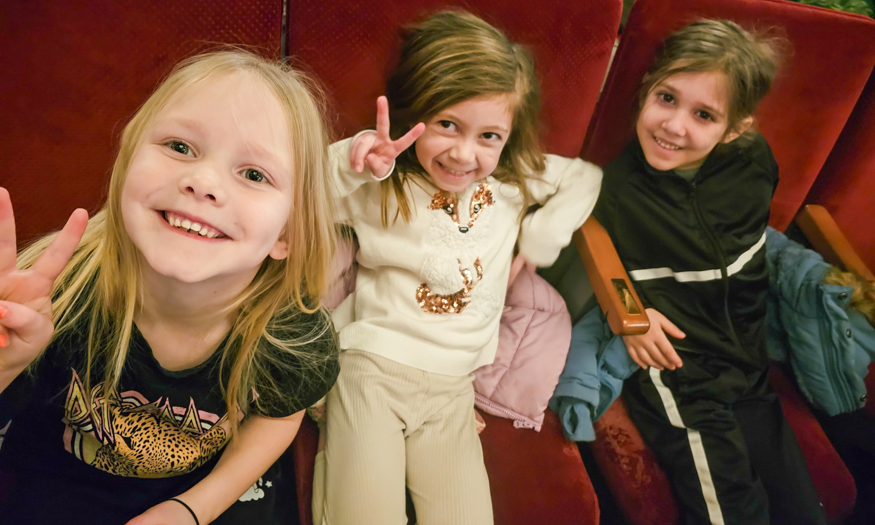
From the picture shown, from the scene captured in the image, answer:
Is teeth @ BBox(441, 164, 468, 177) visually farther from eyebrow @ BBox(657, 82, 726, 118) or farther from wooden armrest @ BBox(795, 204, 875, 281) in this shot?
wooden armrest @ BBox(795, 204, 875, 281)

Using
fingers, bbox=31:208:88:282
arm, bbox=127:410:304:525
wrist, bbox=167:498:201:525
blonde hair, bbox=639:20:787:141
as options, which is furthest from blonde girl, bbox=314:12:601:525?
fingers, bbox=31:208:88:282

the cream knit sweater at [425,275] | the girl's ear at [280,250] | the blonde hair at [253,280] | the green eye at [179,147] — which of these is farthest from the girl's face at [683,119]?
the green eye at [179,147]

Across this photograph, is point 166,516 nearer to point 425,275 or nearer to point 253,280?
point 253,280

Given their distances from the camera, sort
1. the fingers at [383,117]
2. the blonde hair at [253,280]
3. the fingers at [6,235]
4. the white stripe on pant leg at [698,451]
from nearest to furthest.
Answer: the fingers at [6,235]
the blonde hair at [253,280]
the fingers at [383,117]
the white stripe on pant leg at [698,451]

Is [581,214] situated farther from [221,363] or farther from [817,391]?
[221,363]

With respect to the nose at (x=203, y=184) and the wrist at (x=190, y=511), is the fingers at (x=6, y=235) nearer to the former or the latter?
the nose at (x=203, y=184)

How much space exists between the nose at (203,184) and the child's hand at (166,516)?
0.56 metres

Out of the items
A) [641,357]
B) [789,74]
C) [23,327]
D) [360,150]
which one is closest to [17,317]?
[23,327]

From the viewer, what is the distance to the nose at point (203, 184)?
708mm

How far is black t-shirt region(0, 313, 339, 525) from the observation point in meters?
0.84

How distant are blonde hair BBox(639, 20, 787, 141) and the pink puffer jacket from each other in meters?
0.62

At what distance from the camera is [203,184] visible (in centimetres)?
71

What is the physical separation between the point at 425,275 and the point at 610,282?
49cm

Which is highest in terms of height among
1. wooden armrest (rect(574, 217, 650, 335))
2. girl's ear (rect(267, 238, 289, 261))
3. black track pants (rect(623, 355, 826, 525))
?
girl's ear (rect(267, 238, 289, 261))
